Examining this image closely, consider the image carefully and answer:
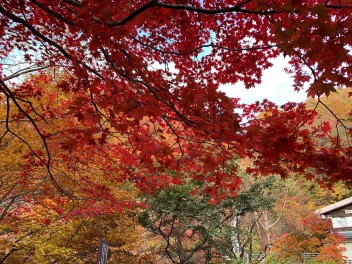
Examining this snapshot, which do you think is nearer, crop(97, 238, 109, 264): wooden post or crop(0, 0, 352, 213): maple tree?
crop(0, 0, 352, 213): maple tree

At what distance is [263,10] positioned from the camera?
246 centimetres

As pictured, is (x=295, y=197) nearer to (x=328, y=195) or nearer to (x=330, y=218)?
(x=330, y=218)

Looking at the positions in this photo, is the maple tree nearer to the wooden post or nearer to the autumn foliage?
the autumn foliage

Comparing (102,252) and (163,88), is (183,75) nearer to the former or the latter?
(163,88)

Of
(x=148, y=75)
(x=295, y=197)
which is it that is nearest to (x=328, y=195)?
(x=295, y=197)

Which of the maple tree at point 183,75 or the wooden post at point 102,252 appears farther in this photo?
the wooden post at point 102,252

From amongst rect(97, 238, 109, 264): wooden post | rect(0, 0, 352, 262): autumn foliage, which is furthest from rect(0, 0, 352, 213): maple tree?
rect(97, 238, 109, 264): wooden post

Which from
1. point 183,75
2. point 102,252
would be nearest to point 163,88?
point 183,75

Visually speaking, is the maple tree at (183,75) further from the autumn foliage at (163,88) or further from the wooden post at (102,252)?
the wooden post at (102,252)

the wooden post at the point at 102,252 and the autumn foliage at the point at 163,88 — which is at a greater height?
the autumn foliage at the point at 163,88

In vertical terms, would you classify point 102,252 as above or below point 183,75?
below

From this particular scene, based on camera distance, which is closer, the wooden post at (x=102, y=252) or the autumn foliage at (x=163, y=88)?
the autumn foliage at (x=163, y=88)

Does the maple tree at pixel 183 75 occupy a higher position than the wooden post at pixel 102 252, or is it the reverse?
the maple tree at pixel 183 75

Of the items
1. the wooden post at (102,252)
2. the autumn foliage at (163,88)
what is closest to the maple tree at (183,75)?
the autumn foliage at (163,88)
